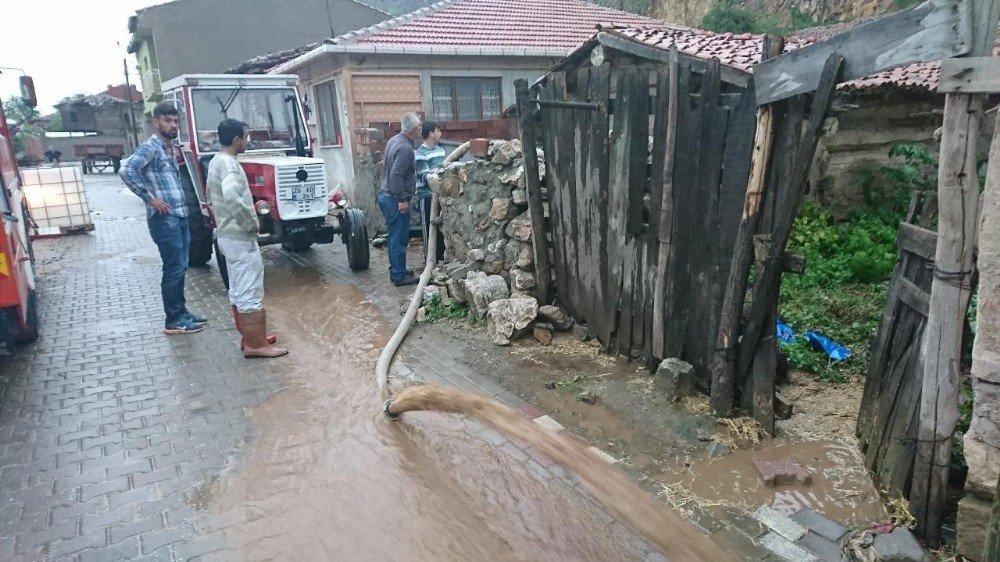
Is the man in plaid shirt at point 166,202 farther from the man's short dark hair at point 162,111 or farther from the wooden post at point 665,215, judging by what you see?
the wooden post at point 665,215

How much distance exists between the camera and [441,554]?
3115mm

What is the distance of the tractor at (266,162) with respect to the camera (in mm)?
8266

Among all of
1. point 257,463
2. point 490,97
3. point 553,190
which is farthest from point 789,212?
point 490,97

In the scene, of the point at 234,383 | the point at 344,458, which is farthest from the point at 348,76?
the point at 344,458

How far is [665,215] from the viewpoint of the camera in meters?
4.35

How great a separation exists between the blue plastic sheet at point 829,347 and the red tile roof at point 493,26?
31.1 ft

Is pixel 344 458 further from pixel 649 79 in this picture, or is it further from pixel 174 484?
pixel 649 79

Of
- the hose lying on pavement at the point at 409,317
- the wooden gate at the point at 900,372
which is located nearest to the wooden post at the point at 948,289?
the wooden gate at the point at 900,372

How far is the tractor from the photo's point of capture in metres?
8.27

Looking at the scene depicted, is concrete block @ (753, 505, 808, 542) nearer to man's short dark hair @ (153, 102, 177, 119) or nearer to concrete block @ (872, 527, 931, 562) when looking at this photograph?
concrete block @ (872, 527, 931, 562)

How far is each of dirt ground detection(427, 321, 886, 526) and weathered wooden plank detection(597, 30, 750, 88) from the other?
84.3 inches

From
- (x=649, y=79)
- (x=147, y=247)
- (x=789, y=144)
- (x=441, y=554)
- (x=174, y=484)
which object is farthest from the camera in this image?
(x=147, y=247)

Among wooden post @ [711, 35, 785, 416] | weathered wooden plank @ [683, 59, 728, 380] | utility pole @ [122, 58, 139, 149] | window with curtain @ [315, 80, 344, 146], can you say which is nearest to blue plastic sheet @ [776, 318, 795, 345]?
weathered wooden plank @ [683, 59, 728, 380]

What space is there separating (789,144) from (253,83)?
7765 mm
